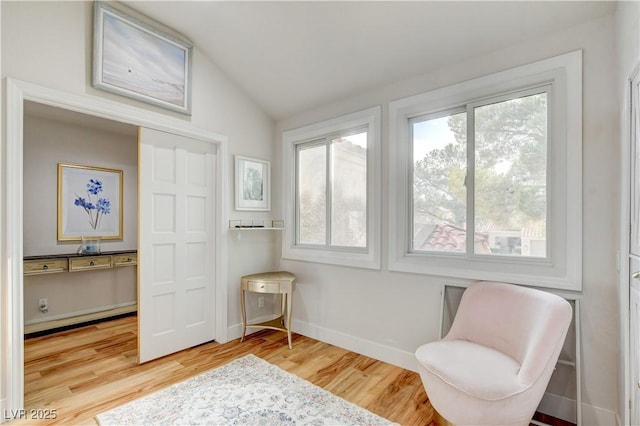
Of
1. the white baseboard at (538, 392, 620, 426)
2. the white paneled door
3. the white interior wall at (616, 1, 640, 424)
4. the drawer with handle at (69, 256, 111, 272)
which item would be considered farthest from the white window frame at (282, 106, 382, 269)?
the drawer with handle at (69, 256, 111, 272)

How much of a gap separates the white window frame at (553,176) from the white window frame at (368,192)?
483 mm

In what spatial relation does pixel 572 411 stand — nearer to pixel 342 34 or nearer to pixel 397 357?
pixel 397 357

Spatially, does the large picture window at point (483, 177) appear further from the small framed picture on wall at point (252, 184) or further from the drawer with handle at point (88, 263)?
the drawer with handle at point (88, 263)

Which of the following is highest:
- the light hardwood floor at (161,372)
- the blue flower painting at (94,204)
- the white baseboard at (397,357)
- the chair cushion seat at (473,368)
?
the blue flower painting at (94,204)

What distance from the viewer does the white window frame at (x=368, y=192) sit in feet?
9.28

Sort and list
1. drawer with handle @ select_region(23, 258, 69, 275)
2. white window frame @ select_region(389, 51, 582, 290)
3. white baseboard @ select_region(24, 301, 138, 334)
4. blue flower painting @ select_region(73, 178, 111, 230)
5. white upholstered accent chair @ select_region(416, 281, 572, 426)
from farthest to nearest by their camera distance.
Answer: blue flower painting @ select_region(73, 178, 111, 230), white baseboard @ select_region(24, 301, 138, 334), drawer with handle @ select_region(23, 258, 69, 275), white window frame @ select_region(389, 51, 582, 290), white upholstered accent chair @ select_region(416, 281, 572, 426)

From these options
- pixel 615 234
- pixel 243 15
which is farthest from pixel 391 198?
pixel 243 15

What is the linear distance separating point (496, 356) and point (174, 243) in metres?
2.74

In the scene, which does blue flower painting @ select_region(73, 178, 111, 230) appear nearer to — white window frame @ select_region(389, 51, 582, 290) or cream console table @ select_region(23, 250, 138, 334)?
cream console table @ select_region(23, 250, 138, 334)

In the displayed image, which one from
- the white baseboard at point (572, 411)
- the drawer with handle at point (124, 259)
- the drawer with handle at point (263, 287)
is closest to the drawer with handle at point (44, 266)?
the drawer with handle at point (124, 259)

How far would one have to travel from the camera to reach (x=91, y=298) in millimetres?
3986

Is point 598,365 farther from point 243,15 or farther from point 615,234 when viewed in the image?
point 243,15

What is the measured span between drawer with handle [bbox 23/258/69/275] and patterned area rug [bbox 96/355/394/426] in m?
2.28

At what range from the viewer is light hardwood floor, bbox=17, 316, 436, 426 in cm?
207
